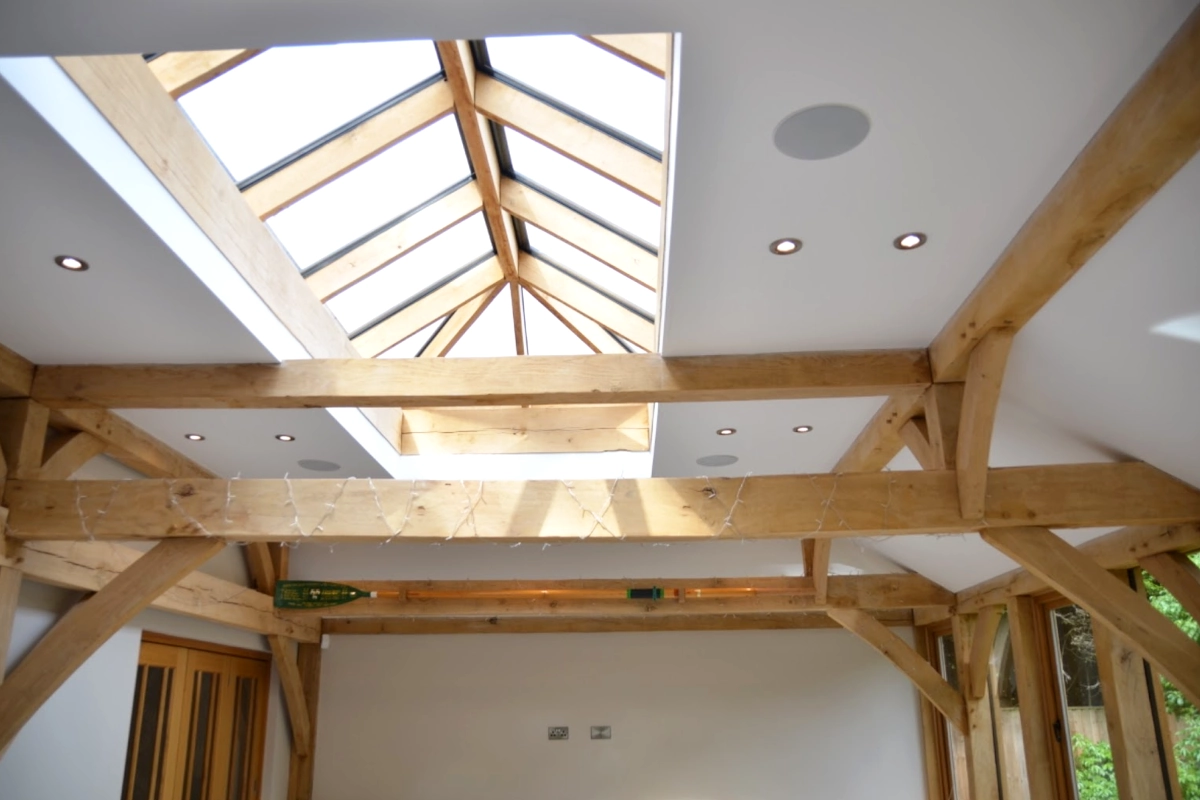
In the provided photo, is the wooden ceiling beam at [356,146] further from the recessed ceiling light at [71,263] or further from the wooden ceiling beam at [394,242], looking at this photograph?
the recessed ceiling light at [71,263]

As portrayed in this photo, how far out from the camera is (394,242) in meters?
5.04

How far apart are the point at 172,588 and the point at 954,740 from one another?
574 centimetres

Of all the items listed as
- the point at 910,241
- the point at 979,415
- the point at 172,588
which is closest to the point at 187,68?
the point at 910,241

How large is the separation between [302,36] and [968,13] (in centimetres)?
150

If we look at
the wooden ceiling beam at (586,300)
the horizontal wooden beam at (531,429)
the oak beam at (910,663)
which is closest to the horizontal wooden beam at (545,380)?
the wooden ceiling beam at (586,300)

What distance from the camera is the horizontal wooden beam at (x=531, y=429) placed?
6.69 m

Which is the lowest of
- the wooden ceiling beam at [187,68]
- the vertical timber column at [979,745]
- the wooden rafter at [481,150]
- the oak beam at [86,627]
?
the vertical timber column at [979,745]

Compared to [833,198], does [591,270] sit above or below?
above

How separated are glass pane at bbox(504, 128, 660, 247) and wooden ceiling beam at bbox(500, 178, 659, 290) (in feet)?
0.37

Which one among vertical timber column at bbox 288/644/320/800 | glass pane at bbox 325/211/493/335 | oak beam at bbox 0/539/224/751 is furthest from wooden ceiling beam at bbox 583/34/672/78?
vertical timber column at bbox 288/644/320/800

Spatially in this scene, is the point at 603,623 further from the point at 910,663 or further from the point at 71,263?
the point at 71,263

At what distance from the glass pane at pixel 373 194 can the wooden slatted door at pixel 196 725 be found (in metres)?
3.17

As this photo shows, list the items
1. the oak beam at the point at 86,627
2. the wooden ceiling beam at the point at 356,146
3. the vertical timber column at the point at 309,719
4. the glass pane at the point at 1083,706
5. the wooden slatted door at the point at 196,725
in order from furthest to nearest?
1. the vertical timber column at the point at 309,719
2. the wooden slatted door at the point at 196,725
3. the glass pane at the point at 1083,706
4. the wooden ceiling beam at the point at 356,146
5. the oak beam at the point at 86,627

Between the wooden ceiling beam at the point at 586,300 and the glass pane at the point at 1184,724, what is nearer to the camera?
the glass pane at the point at 1184,724
